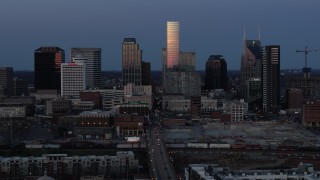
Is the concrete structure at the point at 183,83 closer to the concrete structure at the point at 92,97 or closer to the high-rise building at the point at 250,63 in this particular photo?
the high-rise building at the point at 250,63

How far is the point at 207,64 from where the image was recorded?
8325cm

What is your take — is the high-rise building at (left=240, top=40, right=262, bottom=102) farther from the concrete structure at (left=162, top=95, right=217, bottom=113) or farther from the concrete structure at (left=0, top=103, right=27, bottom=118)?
the concrete structure at (left=0, top=103, right=27, bottom=118)

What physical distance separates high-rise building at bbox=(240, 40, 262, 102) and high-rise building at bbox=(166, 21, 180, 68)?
7054 mm

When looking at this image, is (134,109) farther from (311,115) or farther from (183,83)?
(183,83)

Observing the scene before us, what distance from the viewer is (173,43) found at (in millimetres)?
85750

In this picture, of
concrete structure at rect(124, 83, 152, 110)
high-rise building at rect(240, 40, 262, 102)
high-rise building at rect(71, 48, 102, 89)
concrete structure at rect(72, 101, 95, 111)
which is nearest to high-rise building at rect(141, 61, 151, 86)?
high-rise building at rect(71, 48, 102, 89)

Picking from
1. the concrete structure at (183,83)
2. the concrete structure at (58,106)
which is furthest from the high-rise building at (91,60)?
the concrete structure at (58,106)

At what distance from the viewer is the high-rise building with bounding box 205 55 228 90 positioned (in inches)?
3194

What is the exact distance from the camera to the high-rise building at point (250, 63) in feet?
244

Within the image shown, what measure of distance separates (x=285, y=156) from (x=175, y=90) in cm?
3840

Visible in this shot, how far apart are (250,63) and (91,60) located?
15375 mm

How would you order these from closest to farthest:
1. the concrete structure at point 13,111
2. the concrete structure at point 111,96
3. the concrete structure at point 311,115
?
the concrete structure at point 311,115 → the concrete structure at point 13,111 → the concrete structure at point 111,96

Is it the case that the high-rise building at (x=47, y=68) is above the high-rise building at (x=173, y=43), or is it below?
below

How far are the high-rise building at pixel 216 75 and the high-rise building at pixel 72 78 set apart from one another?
18305 millimetres
